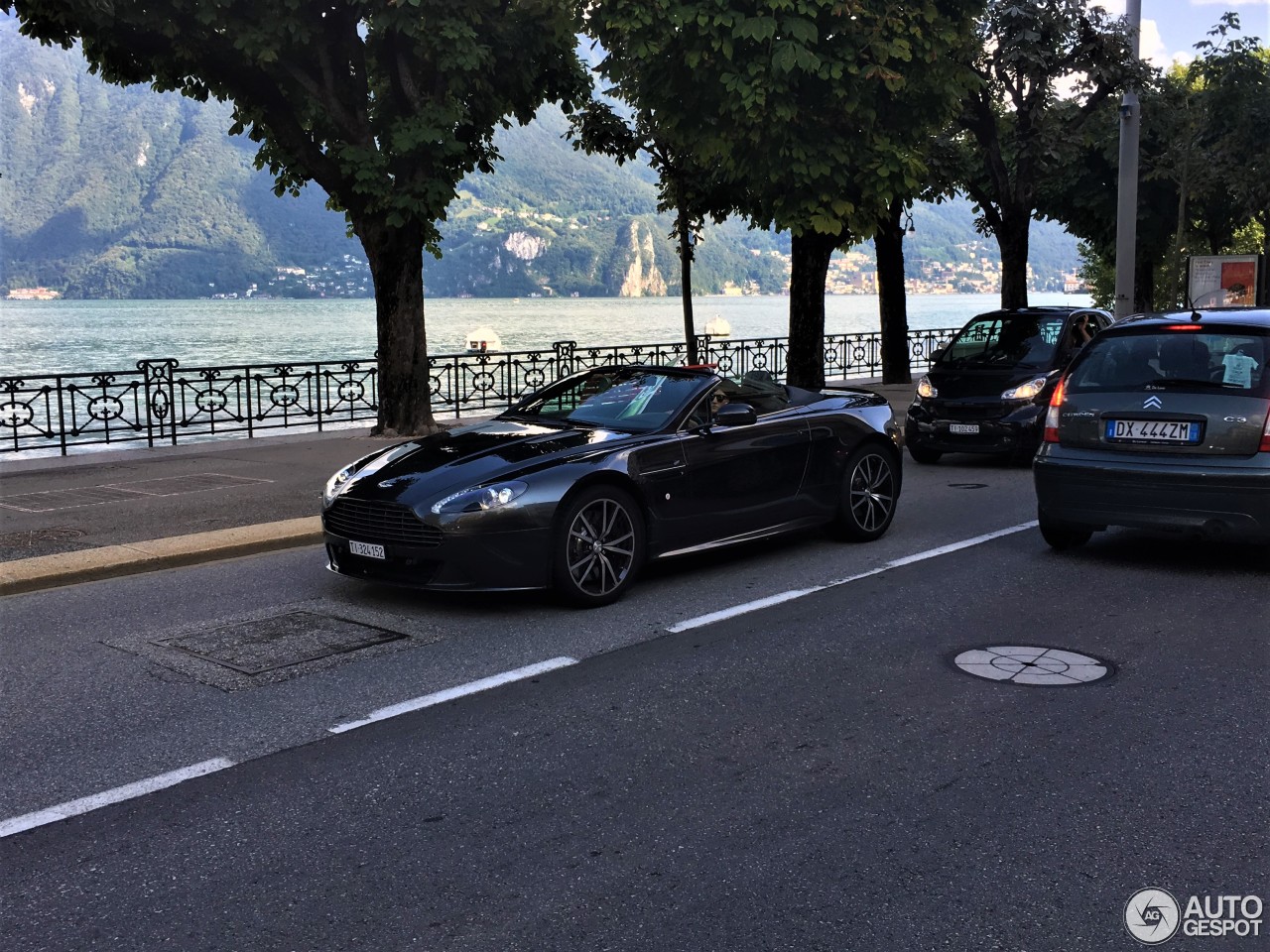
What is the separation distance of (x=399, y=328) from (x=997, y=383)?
7.83 metres

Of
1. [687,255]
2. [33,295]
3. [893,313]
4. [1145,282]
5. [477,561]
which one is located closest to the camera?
[477,561]

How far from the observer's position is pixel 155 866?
13.3ft

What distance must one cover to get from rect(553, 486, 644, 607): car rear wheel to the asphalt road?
18cm

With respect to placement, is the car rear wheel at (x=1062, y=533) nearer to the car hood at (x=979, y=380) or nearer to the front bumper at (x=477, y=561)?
the front bumper at (x=477, y=561)

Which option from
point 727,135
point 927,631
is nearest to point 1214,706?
point 927,631

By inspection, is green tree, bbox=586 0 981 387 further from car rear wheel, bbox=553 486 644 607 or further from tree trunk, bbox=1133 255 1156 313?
tree trunk, bbox=1133 255 1156 313

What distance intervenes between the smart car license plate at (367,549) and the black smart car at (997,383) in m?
8.58

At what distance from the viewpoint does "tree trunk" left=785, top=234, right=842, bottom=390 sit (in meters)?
19.6

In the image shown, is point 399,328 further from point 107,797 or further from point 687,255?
point 107,797

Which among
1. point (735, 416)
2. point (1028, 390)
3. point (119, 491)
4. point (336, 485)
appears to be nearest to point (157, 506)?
point (119, 491)

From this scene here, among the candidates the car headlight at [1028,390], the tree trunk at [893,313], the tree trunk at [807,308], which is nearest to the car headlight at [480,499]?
the car headlight at [1028,390]

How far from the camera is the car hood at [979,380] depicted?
1423 cm

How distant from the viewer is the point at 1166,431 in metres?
8.38

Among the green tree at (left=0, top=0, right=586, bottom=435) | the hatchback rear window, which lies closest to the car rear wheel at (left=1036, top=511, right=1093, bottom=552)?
the hatchback rear window
